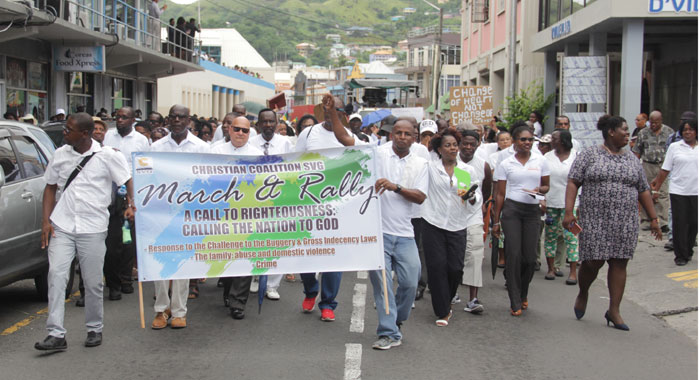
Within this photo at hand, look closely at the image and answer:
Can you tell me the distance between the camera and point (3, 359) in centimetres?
619

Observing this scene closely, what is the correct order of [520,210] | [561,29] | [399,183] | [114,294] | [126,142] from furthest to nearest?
[561,29] < [126,142] < [114,294] < [520,210] < [399,183]

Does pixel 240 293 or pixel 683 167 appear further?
pixel 683 167

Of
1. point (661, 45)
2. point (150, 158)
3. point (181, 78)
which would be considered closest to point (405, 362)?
point (150, 158)

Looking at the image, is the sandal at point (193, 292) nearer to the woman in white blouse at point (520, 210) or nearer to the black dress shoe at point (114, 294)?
the black dress shoe at point (114, 294)

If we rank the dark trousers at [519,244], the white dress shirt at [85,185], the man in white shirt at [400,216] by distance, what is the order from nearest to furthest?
the white dress shirt at [85,185]
the man in white shirt at [400,216]
the dark trousers at [519,244]

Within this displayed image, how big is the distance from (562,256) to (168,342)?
573 centimetres

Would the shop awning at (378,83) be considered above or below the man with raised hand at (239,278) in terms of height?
above

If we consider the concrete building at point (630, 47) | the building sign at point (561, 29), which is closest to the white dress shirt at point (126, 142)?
the concrete building at point (630, 47)

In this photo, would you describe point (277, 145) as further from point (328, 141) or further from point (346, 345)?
point (346, 345)

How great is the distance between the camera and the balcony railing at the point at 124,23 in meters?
19.0

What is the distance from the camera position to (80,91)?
24.0m

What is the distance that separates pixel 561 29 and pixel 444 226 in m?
13.5

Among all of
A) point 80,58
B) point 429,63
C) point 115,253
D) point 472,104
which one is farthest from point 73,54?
point 429,63

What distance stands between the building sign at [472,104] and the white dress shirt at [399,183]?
41.0 ft
